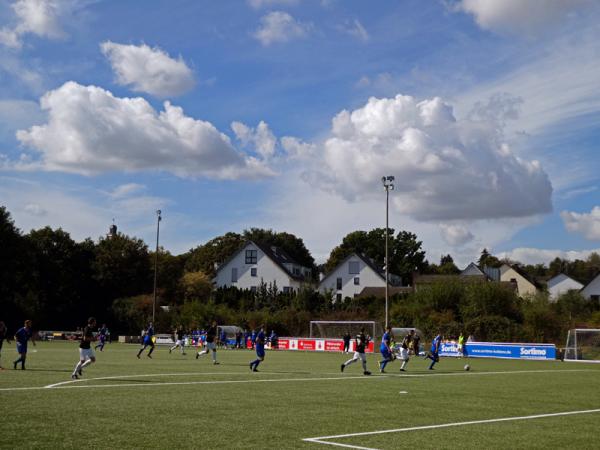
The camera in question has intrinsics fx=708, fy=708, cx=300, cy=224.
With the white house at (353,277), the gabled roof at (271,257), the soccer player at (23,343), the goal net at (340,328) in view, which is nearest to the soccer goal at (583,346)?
the goal net at (340,328)

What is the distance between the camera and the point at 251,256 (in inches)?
3890

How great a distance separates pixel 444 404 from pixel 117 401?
7.79m

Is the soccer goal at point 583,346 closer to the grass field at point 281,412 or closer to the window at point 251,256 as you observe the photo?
the grass field at point 281,412

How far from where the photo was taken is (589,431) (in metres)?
13.1

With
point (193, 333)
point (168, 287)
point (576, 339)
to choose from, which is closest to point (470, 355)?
point (576, 339)

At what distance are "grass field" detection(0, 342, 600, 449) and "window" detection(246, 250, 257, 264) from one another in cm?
7327

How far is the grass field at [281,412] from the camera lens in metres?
11.3

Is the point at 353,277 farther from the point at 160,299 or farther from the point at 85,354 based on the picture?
the point at 85,354

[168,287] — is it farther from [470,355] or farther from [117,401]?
[117,401]

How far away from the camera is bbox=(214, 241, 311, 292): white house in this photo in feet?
320

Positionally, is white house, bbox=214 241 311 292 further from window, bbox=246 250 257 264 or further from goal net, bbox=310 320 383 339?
goal net, bbox=310 320 383 339

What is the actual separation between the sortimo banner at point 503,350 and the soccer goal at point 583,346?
112 centimetres

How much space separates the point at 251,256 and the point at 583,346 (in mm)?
56875

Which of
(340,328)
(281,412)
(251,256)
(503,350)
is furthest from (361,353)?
(251,256)
